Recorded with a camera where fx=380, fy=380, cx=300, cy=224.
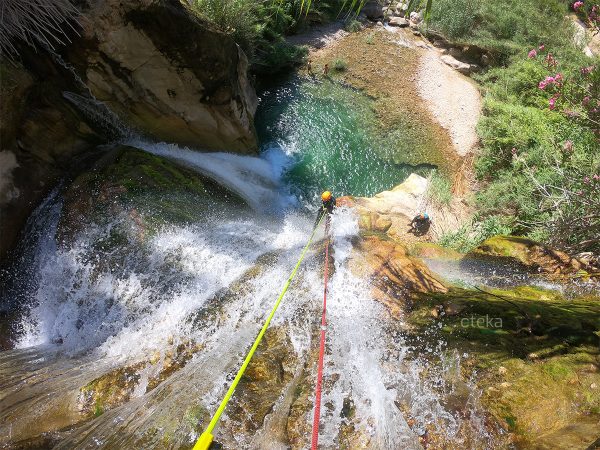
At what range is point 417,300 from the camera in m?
4.19

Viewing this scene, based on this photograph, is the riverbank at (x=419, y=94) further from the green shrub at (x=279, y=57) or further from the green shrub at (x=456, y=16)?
the green shrub at (x=456, y=16)

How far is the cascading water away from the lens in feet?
9.93

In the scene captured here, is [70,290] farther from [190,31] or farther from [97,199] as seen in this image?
[190,31]

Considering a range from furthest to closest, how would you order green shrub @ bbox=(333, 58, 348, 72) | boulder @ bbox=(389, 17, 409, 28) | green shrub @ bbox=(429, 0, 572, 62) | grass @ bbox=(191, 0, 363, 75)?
boulder @ bbox=(389, 17, 409, 28), green shrub @ bbox=(333, 58, 348, 72), green shrub @ bbox=(429, 0, 572, 62), grass @ bbox=(191, 0, 363, 75)

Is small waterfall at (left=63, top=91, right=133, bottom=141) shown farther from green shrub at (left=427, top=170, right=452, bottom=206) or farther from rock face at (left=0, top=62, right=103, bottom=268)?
green shrub at (left=427, top=170, right=452, bottom=206)

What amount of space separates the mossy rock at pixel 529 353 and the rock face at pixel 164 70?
4.99 meters

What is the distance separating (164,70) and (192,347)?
14.5 ft

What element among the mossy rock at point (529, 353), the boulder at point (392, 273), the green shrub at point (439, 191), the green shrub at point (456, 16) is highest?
the green shrub at point (456, 16)

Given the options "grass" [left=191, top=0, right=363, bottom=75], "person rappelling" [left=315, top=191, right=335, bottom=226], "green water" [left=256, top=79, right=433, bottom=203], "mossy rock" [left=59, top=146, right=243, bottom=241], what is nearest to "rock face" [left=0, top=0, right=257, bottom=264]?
"mossy rock" [left=59, top=146, right=243, bottom=241]

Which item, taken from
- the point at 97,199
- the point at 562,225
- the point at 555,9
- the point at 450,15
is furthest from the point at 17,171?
the point at 555,9

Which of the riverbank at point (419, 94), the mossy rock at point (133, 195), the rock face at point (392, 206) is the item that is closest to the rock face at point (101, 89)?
the mossy rock at point (133, 195)

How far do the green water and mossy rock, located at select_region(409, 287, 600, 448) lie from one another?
4.57 meters

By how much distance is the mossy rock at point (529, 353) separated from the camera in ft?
9.14

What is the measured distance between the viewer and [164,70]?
19.9ft
